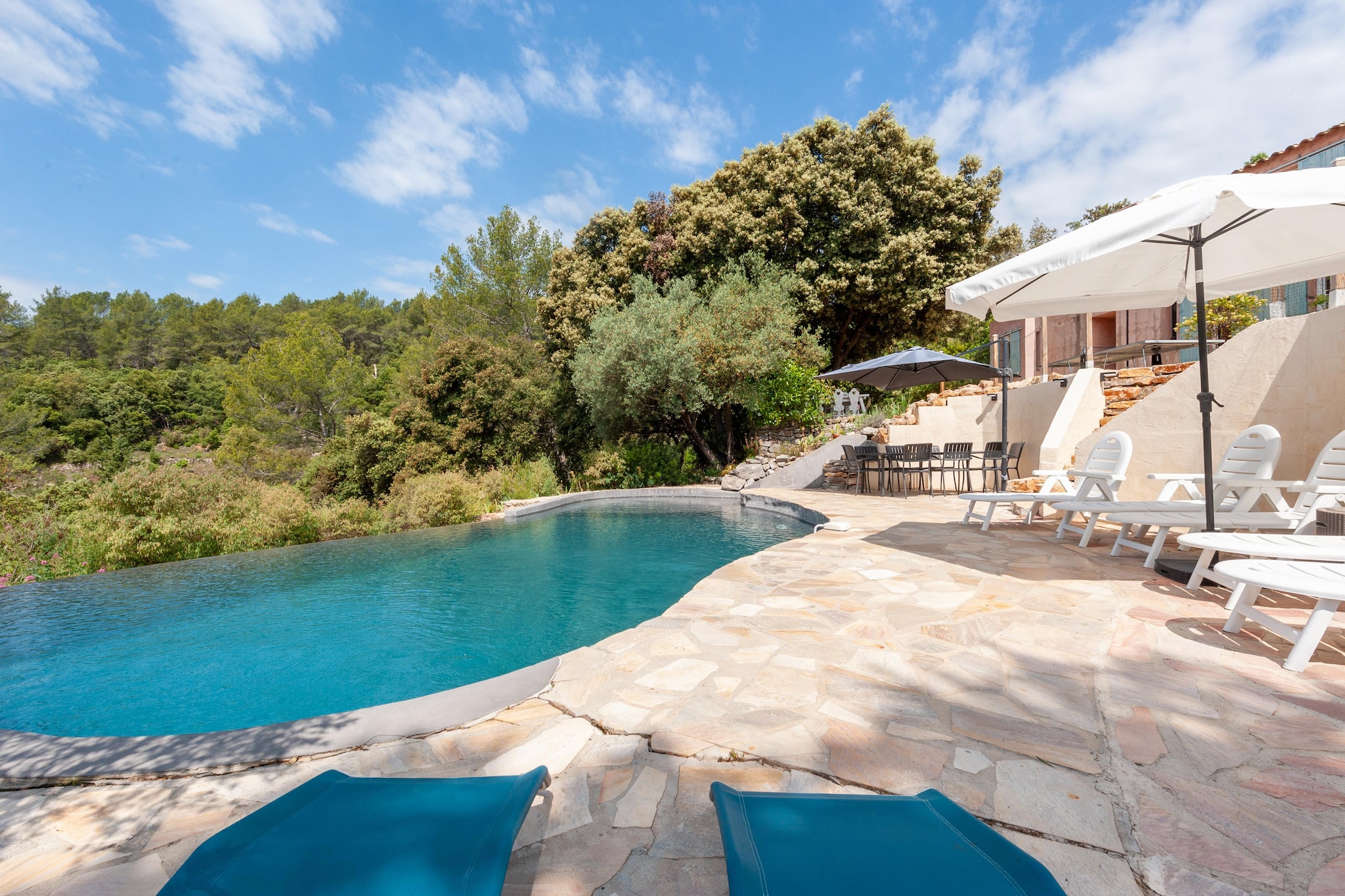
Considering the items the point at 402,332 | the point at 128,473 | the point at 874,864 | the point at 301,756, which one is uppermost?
the point at 402,332

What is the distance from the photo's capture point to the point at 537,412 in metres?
17.1

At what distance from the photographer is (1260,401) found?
18.8 ft

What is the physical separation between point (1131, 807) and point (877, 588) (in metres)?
2.33

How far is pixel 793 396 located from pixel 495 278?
1236cm

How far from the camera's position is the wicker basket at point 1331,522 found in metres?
3.73

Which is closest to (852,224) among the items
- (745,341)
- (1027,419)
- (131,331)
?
(745,341)

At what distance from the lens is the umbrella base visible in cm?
384

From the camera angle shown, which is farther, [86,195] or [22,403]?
[22,403]

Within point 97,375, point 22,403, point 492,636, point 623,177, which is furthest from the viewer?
point 97,375

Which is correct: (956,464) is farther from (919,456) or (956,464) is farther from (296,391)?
(296,391)

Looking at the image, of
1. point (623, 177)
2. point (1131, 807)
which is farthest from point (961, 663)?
point (623, 177)

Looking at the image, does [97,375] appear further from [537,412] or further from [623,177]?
[623,177]

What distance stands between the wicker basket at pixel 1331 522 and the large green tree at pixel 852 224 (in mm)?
11234

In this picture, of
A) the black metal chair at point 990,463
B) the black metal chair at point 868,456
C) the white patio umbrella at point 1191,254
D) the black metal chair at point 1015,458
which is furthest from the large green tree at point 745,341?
the white patio umbrella at point 1191,254
